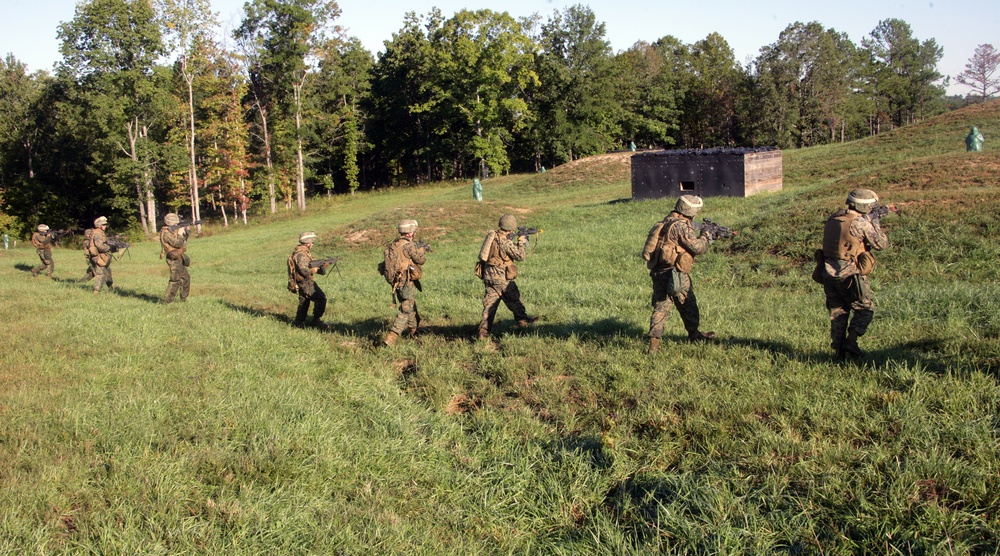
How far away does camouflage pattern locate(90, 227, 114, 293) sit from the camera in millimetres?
16359

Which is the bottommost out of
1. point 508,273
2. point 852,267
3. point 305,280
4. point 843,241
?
point 305,280

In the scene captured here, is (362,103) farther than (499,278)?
Yes

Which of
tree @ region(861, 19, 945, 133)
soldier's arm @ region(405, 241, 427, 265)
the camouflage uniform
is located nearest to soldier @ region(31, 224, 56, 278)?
the camouflage uniform

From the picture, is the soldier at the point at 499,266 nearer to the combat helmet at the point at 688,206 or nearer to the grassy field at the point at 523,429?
the grassy field at the point at 523,429

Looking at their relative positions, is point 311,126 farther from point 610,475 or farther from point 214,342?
point 610,475

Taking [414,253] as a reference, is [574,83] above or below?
above

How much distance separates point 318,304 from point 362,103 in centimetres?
5537

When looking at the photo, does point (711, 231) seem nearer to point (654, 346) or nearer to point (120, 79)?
point (654, 346)

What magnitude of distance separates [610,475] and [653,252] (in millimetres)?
3579

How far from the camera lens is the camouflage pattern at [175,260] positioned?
563 inches

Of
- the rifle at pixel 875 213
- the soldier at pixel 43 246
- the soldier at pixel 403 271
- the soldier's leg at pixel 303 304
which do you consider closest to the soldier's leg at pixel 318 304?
the soldier's leg at pixel 303 304

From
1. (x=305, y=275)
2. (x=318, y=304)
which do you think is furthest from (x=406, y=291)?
(x=318, y=304)

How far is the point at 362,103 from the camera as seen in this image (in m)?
64.1

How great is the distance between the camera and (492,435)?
6.38 metres
